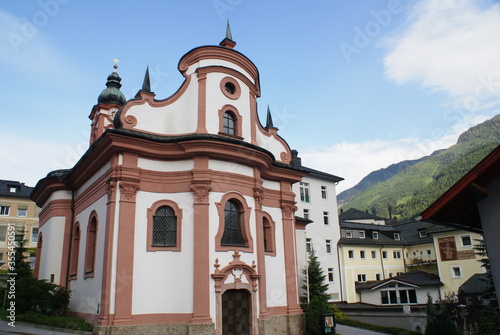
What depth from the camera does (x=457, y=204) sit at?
7914mm

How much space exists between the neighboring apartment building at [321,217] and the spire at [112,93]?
16.9m

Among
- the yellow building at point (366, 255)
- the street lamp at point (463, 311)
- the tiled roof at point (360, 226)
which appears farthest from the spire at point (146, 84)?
the tiled roof at point (360, 226)

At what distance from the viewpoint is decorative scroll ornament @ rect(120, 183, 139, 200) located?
15.2 meters

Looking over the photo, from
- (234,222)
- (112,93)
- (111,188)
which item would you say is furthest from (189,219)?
(112,93)

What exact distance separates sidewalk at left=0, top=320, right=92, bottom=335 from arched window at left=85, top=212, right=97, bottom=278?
240 centimetres

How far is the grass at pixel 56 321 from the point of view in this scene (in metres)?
14.8

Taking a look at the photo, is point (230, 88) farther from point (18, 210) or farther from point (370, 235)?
point (18, 210)

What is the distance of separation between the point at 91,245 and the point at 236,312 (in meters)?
6.94

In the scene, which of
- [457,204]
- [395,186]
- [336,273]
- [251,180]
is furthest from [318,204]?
[395,186]

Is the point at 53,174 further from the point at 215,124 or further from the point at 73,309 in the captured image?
the point at 215,124

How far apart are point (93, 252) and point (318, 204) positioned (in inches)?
1045

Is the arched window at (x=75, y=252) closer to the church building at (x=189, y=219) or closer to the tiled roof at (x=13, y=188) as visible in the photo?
the church building at (x=189, y=219)

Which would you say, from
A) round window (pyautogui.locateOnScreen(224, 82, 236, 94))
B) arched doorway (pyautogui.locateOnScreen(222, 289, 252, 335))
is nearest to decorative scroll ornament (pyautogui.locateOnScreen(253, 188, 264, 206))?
arched doorway (pyautogui.locateOnScreen(222, 289, 252, 335))

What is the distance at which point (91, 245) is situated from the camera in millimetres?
17281
